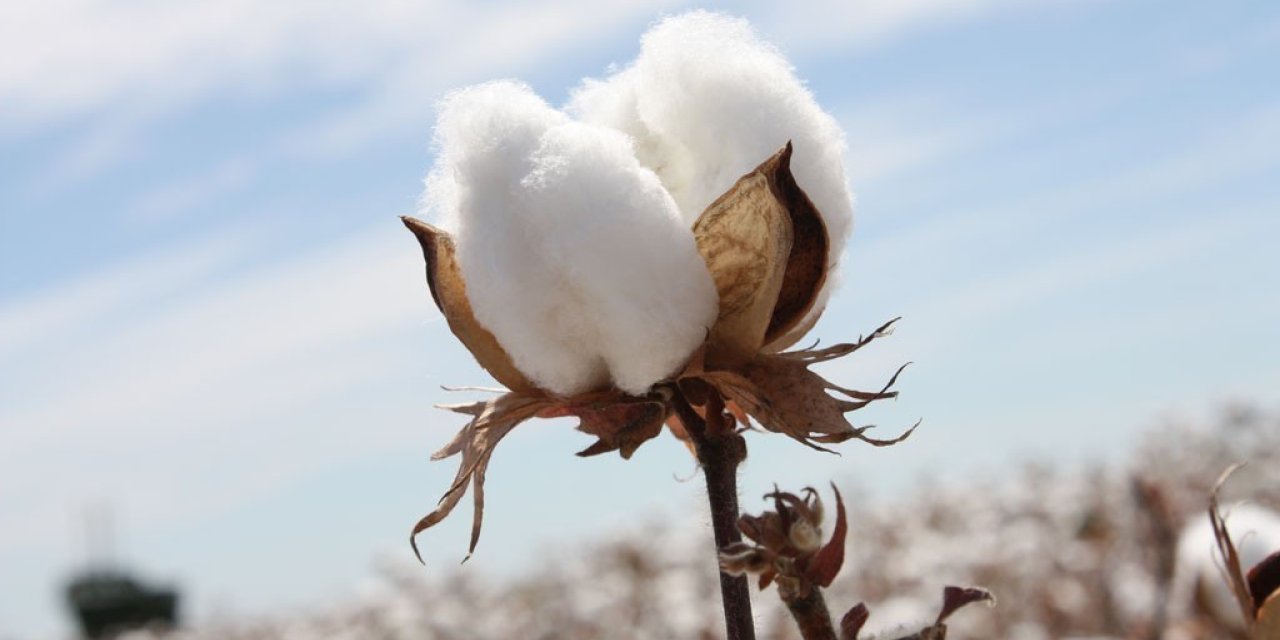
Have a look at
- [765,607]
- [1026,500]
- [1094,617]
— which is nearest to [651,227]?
[1094,617]

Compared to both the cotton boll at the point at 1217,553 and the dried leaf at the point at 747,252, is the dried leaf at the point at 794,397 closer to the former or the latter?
the dried leaf at the point at 747,252

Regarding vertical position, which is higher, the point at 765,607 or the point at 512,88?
the point at 512,88

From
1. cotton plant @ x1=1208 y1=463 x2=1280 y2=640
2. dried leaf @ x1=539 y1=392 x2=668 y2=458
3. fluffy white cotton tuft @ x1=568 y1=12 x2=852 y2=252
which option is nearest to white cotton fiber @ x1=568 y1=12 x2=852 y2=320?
fluffy white cotton tuft @ x1=568 y1=12 x2=852 y2=252

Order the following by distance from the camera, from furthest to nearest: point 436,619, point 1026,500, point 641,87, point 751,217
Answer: point 1026,500
point 436,619
point 641,87
point 751,217

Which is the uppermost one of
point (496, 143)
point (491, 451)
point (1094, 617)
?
point (496, 143)

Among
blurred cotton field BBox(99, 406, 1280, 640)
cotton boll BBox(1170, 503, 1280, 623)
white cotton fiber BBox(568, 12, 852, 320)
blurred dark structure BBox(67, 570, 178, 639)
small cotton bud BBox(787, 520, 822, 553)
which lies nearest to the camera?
small cotton bud BBox(787, 520, 822, 553)

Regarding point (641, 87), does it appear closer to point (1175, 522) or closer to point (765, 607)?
point (1175, 522)

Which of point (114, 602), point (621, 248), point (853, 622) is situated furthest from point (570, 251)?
point (114, 602)

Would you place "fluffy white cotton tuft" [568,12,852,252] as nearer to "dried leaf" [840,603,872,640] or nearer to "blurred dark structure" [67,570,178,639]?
"dried leaf" [840,603,872,640]
